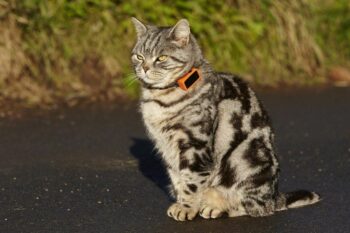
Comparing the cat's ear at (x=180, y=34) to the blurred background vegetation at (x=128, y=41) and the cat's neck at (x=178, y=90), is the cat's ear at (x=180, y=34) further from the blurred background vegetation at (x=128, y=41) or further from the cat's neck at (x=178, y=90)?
the blurred background vegetation at (x=128, y=41)

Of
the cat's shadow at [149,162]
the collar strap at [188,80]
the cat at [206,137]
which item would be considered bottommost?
the cat's shadow at [149,162]

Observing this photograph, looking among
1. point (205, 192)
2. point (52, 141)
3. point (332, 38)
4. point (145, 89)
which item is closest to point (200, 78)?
point (145, 89)

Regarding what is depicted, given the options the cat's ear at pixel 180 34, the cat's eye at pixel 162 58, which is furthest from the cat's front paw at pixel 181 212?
the cat's ear at pixel 180 34

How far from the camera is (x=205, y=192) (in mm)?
6082

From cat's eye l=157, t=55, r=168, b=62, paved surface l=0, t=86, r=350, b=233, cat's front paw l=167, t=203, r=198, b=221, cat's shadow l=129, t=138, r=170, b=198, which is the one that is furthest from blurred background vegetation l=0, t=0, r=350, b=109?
cat's front paw l=167, t=203, r=198, b=221

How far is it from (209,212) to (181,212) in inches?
8.0

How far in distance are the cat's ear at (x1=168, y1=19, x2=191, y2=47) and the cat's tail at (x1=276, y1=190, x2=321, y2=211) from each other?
4.37 ft

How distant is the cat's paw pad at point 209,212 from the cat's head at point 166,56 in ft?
3.10

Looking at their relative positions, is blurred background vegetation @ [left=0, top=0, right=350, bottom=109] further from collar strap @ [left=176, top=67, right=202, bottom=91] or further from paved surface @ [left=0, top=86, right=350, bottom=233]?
collar strap @ [left=176, top=67, right=202, bottom=91]

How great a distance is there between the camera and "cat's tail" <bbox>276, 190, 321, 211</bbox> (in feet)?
20.3

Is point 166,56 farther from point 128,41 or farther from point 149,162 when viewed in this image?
point 128,41

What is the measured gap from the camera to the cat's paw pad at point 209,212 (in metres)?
5.99

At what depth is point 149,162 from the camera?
25.3 ft

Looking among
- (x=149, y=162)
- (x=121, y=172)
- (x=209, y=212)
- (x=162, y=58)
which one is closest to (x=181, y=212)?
(x=209, y=212)
